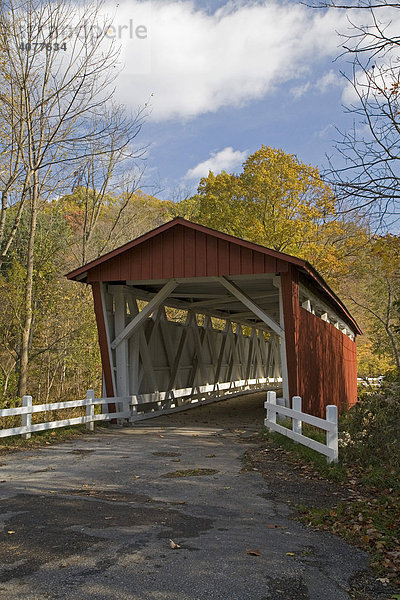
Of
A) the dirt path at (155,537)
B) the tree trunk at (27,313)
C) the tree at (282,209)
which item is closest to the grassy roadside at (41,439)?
the dirt path at (155,537)

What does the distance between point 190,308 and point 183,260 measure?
558 centimetres

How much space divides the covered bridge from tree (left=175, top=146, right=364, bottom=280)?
25.5ft

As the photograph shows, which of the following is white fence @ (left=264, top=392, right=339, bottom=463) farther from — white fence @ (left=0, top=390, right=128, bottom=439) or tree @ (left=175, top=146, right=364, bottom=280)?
tree @ (left=175, top=146, right=364, bottom=280)

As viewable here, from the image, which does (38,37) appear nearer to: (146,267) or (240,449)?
(146,267)

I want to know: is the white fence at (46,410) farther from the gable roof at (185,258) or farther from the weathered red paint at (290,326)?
the weathered red paint at (290,326)

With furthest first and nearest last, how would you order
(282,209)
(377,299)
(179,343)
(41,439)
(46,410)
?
(377,299)
(282,209)
(179,343)
(46,410)
(41,439)

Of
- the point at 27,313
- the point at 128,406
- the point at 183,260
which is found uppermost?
the point at 183,260

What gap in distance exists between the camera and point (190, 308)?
1812 cm

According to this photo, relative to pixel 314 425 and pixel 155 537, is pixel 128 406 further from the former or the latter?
pixel 155 537

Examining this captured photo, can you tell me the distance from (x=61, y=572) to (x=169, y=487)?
3.04 metres

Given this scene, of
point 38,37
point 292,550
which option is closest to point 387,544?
point 292,550

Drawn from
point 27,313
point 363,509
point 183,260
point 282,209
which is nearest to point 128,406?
point 27,313

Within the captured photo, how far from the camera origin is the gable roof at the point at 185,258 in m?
12.1

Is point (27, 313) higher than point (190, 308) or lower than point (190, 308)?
lower
